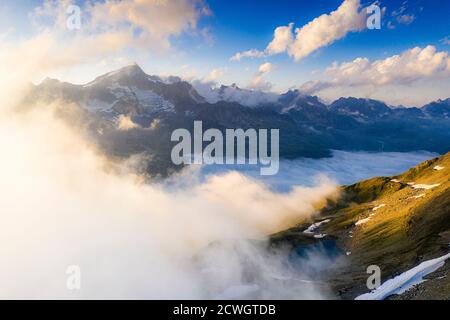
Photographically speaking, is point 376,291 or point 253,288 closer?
point 376,291

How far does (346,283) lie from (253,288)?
37.1 metres

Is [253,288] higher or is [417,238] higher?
[417,238]

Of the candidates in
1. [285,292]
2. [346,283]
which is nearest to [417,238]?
[346,283]
